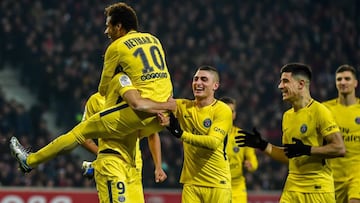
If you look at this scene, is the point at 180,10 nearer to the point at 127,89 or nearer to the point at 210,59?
the point at 210,59

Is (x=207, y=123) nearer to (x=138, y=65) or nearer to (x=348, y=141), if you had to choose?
(x=138, y=65)

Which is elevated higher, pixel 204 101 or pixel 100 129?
pixel 204 101

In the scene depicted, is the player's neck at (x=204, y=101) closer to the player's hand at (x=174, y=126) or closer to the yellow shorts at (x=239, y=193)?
the player's hand at (x=174, y=126)

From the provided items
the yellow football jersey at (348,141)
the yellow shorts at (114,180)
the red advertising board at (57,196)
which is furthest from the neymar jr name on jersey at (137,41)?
the red advertising board at (57,196)

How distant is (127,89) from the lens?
A: 7777mm

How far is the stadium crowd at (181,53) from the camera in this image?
19.8 m

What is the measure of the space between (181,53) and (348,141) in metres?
14.6

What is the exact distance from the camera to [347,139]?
10.2 m

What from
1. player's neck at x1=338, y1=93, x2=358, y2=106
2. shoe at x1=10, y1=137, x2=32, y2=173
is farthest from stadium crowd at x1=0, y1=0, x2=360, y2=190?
shoe at x1=10, y1=137, x2=32, y2=173

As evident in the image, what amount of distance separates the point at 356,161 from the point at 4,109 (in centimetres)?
1173

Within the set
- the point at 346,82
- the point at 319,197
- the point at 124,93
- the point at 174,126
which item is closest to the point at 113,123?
the point at 124,93

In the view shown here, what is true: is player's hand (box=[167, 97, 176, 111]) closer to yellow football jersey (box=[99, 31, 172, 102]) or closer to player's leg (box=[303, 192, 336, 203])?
yellow football jersey (box=[99, 31, 172, 102])

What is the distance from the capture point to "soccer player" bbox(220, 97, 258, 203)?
12.0 meters

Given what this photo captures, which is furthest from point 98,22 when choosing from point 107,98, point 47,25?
point 107,98
